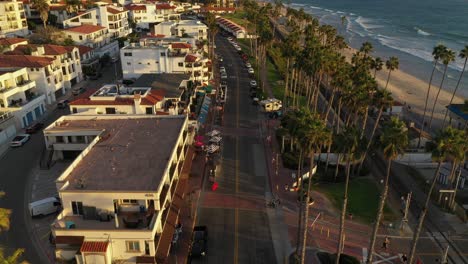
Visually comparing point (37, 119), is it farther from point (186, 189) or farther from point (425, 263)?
point (425, 263)

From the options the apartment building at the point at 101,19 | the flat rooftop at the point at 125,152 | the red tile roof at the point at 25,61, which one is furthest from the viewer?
the apartment building at the point at 101,19

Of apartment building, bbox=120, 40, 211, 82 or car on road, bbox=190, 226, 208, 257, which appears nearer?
car on road, bbox=190, 226, 208, 257

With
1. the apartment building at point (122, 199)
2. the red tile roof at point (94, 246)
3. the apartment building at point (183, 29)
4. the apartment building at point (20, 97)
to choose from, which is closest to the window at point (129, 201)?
the apartment building at point (122, 199)

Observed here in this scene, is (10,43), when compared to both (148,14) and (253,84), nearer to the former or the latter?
(253,84)

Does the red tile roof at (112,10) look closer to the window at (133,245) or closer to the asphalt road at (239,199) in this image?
the asphalt road at (239,199)

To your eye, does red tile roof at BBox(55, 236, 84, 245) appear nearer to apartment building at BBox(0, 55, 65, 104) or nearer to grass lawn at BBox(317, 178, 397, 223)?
grass lawn at BBox(317, 178, 397, 223)

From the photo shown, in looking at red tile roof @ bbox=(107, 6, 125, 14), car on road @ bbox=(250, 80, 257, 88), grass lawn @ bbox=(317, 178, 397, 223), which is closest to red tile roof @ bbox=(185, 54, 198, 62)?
car on road @ bbox=(250, 80, 257, 88)

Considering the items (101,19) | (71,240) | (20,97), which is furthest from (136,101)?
(101,19)
